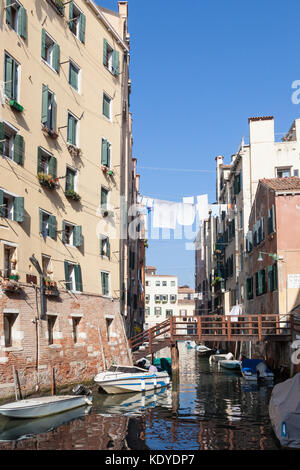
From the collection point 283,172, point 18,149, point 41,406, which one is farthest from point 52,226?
point 283,172

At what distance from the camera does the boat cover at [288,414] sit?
1301 cm

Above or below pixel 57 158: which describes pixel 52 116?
above

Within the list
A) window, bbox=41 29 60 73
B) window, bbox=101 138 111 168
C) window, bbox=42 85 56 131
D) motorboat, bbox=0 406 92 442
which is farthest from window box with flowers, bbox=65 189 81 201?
motorboat, bbox=0 406 92 442

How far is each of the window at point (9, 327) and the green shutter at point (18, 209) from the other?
3.78 m

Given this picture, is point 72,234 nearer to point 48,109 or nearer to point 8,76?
point 48,109

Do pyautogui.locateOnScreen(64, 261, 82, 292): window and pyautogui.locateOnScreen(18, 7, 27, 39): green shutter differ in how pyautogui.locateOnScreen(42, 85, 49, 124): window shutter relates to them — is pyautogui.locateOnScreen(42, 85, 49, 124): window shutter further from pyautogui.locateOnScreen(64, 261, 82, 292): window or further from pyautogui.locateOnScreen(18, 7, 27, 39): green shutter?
pyautogui.locateOnScreen(64, 261, 82, 292): window

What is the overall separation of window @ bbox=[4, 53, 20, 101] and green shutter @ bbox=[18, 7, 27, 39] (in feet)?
4.58

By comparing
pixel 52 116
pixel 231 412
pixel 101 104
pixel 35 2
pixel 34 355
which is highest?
pixel 35 2

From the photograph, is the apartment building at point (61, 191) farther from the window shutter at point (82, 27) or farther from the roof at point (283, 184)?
the roof at point (283, 184)

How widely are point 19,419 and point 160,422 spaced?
4680mm

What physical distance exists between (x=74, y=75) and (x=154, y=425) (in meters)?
18.2
